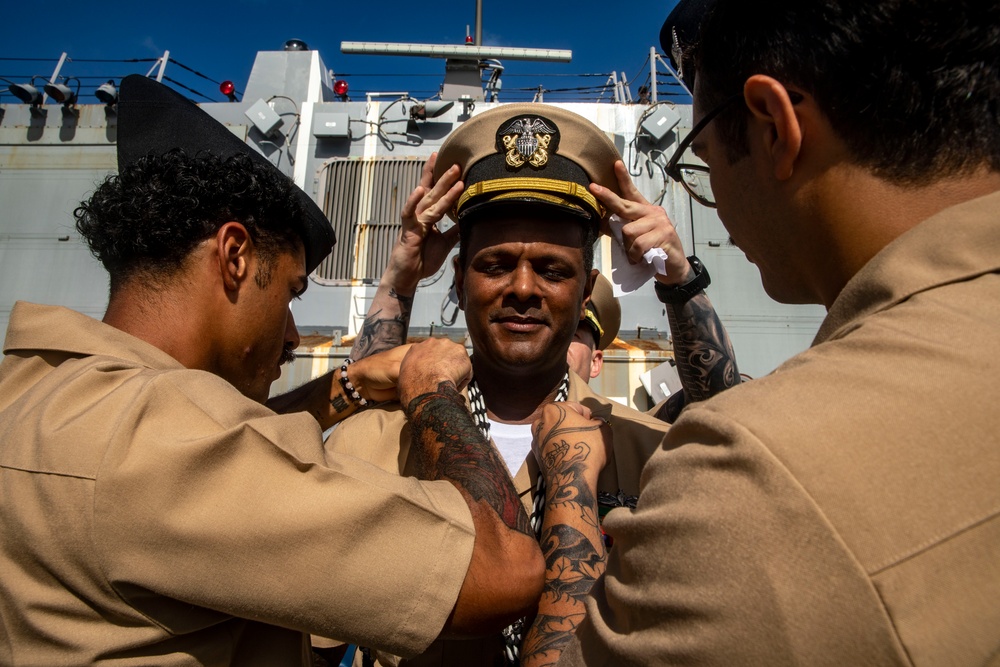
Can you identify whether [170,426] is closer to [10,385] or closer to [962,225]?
[10,385]

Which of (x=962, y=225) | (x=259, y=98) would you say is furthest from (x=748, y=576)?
(x=259, y=98)

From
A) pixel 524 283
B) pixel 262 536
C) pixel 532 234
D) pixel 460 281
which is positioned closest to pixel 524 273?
pixel 524 283

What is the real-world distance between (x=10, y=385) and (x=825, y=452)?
1.68m

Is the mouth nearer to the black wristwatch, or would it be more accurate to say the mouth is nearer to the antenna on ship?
the black wristwatch

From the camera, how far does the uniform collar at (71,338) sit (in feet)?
4.71

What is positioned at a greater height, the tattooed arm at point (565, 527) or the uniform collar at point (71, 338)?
the uniform collar at point (71, 338)

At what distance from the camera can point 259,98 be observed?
888cm

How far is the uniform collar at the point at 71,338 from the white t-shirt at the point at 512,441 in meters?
1.14

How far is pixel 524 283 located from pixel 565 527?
3.07 feet

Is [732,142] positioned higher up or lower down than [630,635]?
higher up

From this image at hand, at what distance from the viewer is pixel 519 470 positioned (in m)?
2.14

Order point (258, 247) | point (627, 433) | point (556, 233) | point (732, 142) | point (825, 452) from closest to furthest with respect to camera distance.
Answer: point (825, 452) → point (732, 142) → point (258, 247) → point (627, 433) → point (556, 233)

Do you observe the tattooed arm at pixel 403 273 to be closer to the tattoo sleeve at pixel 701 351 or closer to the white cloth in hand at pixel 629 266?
the white cloth in hand at pixel 629 266

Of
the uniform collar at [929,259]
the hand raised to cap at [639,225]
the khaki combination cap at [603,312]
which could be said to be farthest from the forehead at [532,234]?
the uniform collar at [929,259]
